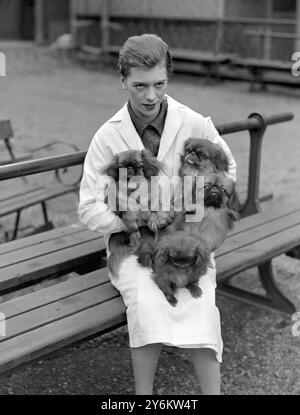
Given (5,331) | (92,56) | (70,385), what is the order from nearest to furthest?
1. (5,331)
2. (70,385)
3. (92,56)

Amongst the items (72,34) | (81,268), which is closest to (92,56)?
(72,34)

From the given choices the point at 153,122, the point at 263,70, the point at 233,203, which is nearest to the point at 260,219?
the point at 233,203

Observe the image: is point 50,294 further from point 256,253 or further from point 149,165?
point 256,253

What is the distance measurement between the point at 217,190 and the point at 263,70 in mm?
10974

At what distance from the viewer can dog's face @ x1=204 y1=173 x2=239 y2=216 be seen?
3.01 metres

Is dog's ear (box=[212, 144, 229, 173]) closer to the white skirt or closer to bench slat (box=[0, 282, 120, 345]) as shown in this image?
the white skirt

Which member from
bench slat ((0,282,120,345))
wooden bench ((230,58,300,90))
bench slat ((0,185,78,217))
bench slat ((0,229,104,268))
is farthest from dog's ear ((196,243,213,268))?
wooden bench ((230,58,300,90))

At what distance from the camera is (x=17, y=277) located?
328cm

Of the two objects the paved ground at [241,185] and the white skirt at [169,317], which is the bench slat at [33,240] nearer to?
the paved ground at [241,185]

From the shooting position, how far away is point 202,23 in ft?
49.8

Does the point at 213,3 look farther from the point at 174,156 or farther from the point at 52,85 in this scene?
the point at 174,156

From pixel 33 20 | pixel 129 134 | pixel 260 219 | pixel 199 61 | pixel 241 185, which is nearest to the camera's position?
pixel 129 134

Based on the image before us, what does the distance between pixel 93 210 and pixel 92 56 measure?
15.0 m

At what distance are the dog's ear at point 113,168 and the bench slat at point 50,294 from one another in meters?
0.57
